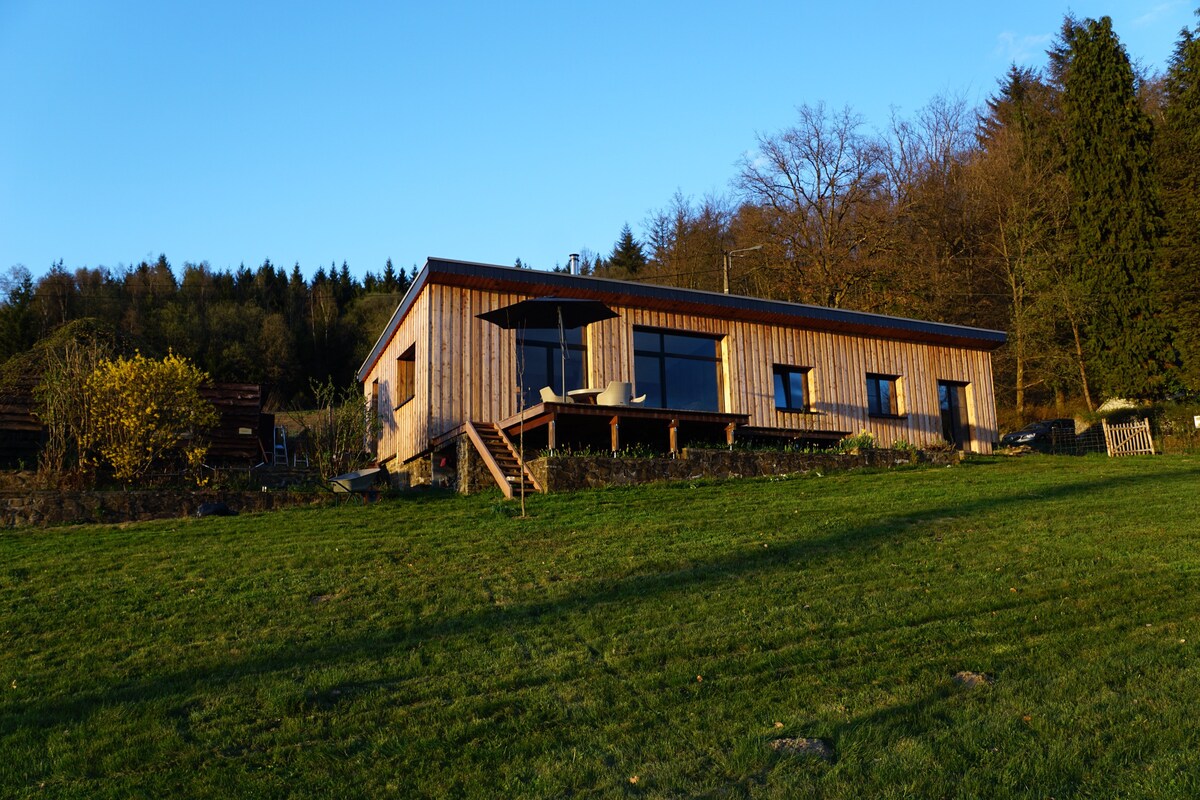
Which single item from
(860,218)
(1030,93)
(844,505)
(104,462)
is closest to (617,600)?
(844,505)

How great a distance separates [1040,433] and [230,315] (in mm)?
38528

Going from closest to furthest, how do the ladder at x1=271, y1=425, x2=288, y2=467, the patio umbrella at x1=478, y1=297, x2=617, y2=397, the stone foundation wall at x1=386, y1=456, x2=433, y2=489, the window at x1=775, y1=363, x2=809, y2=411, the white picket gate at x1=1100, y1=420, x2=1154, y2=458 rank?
the patio umbrella at x1=478, y1=297, x2=617, y2=397 < the stone foundation wall at x1=386, y1=456, x2=433, y2=489 < the window at x1=775, y1=363, x2=809, y2=411 < the white picket gate at x1=1100, y1=420, x2=1154, y2=458 < the ladder at x1=271, y1=425, x2=288, y2=467

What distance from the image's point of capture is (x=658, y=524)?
10547 millimetres

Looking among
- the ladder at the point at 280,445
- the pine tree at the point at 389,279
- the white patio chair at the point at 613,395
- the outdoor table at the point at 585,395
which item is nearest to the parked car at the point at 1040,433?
the white patio chair at the point at 613,395

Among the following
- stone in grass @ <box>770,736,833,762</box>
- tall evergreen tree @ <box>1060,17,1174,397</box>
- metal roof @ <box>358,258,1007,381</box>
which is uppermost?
tall evergreen tree @ <box>1060,17,1174,397</box>

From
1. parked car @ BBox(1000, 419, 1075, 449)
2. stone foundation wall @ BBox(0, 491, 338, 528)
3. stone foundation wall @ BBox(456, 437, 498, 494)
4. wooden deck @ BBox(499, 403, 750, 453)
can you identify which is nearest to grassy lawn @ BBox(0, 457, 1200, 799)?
stone foundation wall @ BBox(0, 491, 338, 528)

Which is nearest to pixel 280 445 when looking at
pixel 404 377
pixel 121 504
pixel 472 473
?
pixel 404 377

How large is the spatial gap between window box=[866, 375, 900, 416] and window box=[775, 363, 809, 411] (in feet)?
5.74

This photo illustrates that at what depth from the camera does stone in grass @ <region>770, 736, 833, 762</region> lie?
445 centimetres

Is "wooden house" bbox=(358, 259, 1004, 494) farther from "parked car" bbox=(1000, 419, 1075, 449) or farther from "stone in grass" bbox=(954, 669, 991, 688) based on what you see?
"stone in grass" bbox=(954, 669, 991, 688)

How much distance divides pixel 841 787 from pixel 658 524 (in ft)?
21.3

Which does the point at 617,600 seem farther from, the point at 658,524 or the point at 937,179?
the point at 937,179

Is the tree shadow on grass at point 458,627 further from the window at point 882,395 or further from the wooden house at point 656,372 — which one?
the window at point 882,395

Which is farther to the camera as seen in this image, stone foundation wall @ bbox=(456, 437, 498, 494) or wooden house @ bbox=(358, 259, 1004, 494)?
wooden house @ bbox=(358, 259, 1004, 494)
